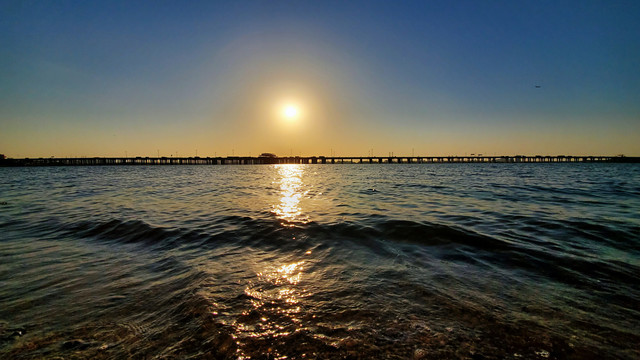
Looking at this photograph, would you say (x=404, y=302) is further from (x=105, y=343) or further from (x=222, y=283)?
(x=105, y=343)

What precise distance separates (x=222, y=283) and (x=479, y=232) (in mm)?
6456

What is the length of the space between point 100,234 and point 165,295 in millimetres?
5388

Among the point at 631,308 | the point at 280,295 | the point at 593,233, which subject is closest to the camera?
the point at 631,308

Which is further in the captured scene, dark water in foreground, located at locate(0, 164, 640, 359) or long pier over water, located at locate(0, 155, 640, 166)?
long pier over water, located at locate(0, 155, 640, 166)

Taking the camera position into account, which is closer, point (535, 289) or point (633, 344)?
point (633, 344)

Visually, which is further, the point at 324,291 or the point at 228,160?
the point at 228,160

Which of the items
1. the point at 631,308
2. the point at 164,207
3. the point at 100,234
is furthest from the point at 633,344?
the point at 164,207

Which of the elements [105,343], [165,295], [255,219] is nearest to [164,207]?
[255,219]

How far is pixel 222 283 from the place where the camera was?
13.2ft

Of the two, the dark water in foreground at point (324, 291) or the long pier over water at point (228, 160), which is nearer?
the dark water in foreground at point (324, 291)

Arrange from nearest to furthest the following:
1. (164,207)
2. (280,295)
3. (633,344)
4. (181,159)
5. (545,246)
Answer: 1. (633,344)
2. (280,295)
3. (545,246)
4. (164,207)
5. (181,159)

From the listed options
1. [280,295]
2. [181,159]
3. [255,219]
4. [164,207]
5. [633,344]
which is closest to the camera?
[633,344]

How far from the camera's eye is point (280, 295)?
11.8ft

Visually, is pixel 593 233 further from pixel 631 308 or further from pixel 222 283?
pixel 222 283
